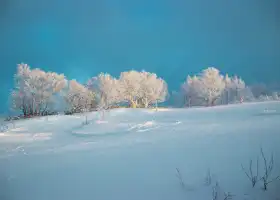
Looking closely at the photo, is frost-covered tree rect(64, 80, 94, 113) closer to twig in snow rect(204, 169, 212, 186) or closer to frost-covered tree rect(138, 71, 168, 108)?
frost-covered tree rect(138, 71, 168, 108)

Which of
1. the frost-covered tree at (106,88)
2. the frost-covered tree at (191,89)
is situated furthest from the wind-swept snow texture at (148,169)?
the frost-covered tree at (191,89)

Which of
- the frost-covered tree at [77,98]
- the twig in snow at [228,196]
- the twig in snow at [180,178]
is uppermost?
the frost-covered tree at [77,98]

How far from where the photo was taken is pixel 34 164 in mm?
4273

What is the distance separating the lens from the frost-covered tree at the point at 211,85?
79.8 ft

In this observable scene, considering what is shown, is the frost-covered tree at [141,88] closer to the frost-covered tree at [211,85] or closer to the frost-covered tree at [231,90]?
the frost-covered tree at [211,85]

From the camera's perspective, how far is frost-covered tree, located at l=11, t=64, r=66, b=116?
17.2 metres

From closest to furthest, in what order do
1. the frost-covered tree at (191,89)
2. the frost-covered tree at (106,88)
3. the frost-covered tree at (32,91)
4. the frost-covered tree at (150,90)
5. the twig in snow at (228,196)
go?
the twig in snow at (228,196), the frost-covered tree at (32,91), the frost-covered tree at (106,88), the frost-covered tree at (150,90), the frost-covered tree at (191,89)

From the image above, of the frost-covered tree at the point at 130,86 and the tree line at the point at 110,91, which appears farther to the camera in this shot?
the frost-covered tree at the point at 130,86

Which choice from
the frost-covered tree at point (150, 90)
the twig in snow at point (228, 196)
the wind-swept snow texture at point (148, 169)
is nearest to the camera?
the twig in snow at point (228, 196)

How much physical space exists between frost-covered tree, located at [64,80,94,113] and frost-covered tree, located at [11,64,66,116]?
146cm

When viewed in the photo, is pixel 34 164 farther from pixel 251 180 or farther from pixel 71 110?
pixel 71 110

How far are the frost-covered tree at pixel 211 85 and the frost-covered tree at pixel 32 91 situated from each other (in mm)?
16661

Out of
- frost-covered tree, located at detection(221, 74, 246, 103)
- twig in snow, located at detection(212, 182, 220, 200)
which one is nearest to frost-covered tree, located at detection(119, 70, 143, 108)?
frost-covered tree, located at detection(221, 74, 246, 103)

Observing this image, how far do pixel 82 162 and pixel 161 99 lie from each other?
21605 millimetres
